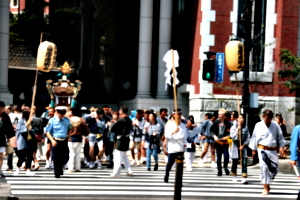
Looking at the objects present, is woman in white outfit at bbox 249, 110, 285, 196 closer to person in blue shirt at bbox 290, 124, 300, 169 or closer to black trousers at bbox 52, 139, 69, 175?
person in blue shirt at bbox 290, 124, 300, 169

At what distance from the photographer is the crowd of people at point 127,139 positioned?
15.0 metres

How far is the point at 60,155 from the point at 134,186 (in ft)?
8.45

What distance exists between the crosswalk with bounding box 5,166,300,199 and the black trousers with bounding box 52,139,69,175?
27 centimetres

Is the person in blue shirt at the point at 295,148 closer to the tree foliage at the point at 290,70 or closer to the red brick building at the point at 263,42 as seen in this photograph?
the tree foliage at the point at 290,70

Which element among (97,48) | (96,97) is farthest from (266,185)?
(97,48)

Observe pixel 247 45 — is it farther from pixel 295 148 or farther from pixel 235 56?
pixel 295 148

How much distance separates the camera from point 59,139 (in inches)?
686

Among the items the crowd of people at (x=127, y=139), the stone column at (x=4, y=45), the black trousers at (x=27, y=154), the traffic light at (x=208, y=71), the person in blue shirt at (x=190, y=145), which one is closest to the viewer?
the crowd of people at (x=127, y=139)

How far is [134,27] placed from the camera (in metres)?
41.5

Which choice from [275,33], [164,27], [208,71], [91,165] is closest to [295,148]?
[208,71]

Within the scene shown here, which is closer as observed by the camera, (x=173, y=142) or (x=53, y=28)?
(x=173, y=142)

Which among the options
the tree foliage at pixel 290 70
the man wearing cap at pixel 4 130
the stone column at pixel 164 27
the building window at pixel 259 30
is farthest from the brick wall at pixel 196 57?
the man wearing cap at pixel 4 130

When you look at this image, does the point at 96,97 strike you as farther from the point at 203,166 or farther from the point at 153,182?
the point at 153,182

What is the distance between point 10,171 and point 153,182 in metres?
4.71
